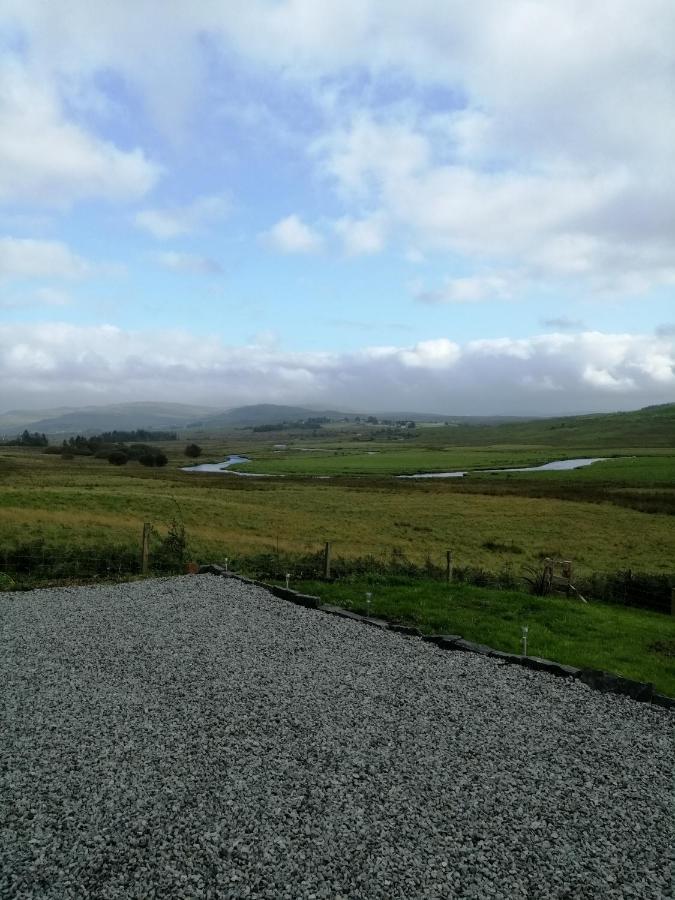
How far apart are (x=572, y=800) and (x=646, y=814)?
97 centimetres

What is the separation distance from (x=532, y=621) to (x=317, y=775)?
10807mm

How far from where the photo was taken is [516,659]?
43.6ft

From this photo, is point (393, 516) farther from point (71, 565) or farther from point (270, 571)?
point (71, 565)

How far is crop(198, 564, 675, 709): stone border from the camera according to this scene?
11484 mm

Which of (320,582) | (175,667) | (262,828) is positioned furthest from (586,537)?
(262,828)

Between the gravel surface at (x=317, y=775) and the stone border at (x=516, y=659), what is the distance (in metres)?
0.37

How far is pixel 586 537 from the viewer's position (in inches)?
1748

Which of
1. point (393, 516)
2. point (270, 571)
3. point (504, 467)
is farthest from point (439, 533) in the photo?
point (504, 467)

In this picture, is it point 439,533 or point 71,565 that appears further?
point 439,533

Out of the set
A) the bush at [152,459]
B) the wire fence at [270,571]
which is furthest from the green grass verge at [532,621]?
the bush at [152,459]

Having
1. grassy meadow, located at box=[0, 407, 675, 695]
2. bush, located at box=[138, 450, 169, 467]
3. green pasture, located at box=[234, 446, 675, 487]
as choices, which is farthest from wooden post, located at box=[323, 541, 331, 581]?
bush, located at box=[138, 450, 169, 467]

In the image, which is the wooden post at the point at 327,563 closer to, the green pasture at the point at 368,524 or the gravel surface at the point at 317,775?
the green pasture at the point at 368,524

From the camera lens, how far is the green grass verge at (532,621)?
46.6 feet

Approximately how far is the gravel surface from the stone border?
0.37 m
